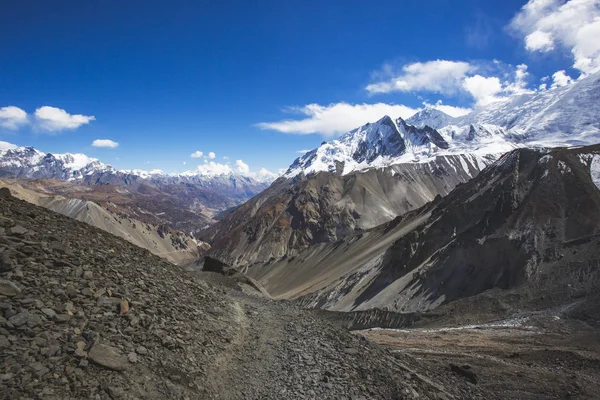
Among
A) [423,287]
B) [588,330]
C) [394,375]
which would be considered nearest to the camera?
[394,375]

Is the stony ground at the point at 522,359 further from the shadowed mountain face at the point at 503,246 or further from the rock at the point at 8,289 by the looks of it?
the rock at the point at 8,289

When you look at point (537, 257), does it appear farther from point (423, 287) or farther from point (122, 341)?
point (122, 341)

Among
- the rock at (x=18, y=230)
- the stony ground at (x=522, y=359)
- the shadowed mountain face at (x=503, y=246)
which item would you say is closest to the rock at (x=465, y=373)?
the stony ground at (x=522, y=359)

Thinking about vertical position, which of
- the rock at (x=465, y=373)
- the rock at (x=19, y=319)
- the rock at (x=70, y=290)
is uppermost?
the rock at (x=70, y=290)

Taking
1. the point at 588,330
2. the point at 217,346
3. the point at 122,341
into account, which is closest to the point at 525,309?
the point at 588,330

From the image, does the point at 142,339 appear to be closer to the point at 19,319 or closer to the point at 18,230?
the point at 19,319

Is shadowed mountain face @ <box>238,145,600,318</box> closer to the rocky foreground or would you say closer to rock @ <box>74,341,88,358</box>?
the rocky foreground
